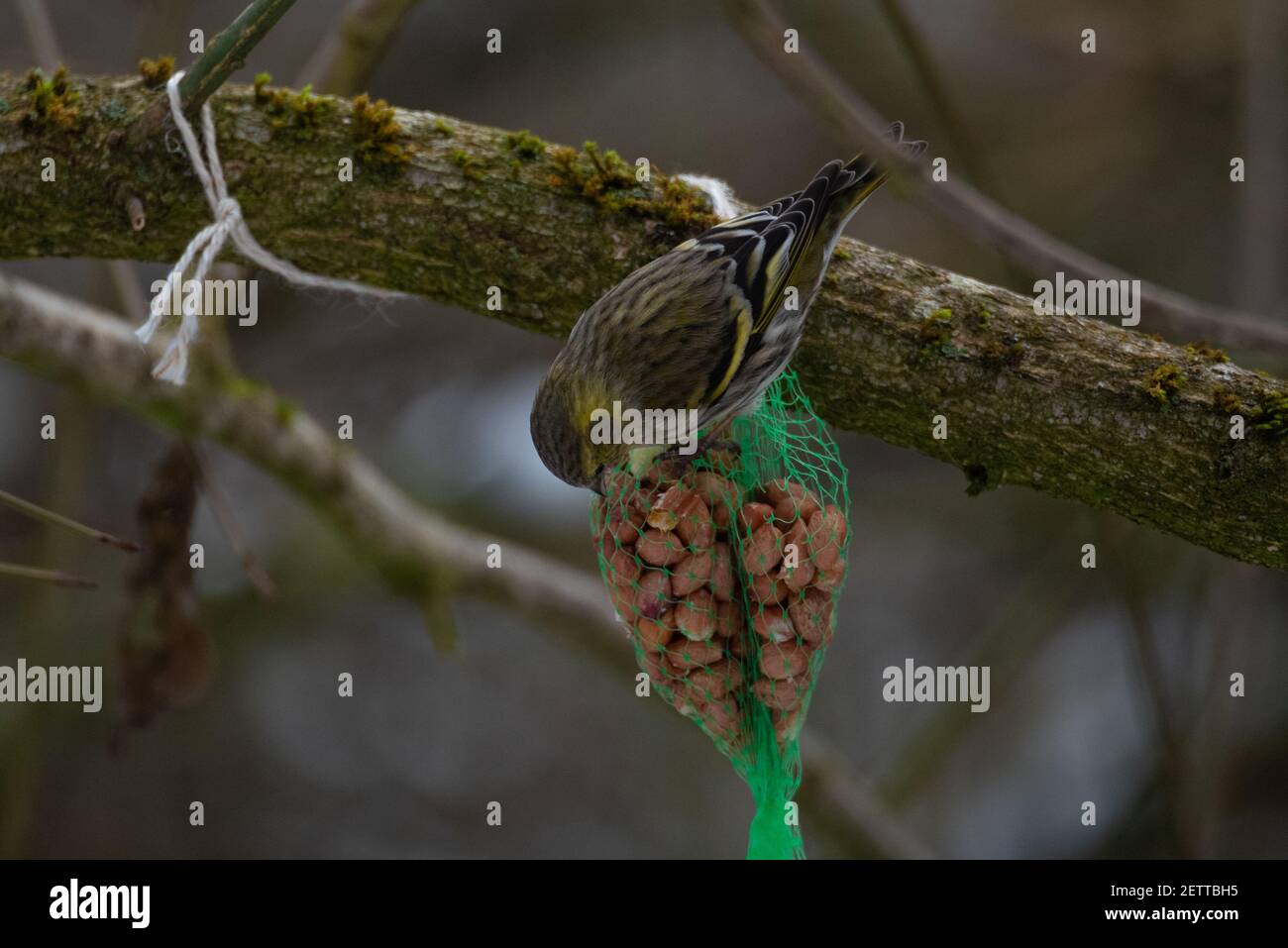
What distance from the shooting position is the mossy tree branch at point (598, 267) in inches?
118

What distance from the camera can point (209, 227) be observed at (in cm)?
291

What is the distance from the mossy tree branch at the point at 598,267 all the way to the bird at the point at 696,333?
98mm

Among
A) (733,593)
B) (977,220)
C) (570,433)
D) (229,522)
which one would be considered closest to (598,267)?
(570,433)

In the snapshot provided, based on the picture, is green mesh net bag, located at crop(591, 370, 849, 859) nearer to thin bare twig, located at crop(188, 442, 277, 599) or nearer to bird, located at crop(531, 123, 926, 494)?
bird, located at crop(531, 123, 926, 494)

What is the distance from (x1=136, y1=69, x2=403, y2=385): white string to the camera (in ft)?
8.96

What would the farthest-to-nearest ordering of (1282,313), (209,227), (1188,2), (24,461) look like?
(24,461) → (1188,2) → (1282,313) → (209,227)

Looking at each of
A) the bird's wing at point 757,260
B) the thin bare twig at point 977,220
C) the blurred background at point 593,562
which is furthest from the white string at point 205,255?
the blurred background at point 593,562

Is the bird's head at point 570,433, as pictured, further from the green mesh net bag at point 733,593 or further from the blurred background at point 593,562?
the blurred background at point 593,562

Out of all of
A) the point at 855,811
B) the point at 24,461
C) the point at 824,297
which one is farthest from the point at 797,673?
the point at 24,461

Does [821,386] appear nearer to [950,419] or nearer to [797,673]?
[950,419]

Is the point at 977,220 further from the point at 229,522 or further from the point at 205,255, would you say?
the point at 229,522

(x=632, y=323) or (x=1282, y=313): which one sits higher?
(x=1282, y=313)

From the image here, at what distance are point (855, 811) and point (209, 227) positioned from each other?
3876 mm

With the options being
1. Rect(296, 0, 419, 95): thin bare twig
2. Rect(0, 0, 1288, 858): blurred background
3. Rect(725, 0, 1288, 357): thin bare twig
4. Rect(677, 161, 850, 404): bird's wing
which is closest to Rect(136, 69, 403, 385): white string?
Rect(677, 161, 850, 404): bird's wing
